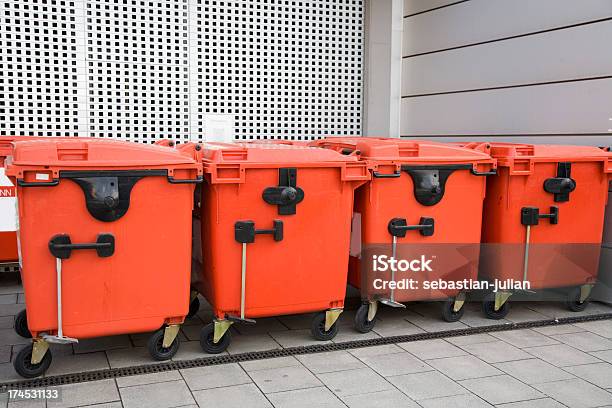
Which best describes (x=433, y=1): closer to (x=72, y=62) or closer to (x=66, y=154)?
(x=72, y=62)

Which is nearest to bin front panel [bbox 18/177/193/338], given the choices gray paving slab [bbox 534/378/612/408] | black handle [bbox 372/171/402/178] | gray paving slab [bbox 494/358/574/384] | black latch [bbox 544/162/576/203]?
black handle [bbox 372/171/402/178]

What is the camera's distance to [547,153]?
15.0 ft

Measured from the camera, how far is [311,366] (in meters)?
3.69

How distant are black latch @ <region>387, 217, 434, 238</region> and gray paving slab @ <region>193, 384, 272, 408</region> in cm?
148

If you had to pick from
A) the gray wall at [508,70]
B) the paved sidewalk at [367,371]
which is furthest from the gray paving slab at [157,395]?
the gray wall at [508,70]

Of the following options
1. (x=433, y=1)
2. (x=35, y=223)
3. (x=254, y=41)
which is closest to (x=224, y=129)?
(x=254, y=41)

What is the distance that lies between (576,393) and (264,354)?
1782mm

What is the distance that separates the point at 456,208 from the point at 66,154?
2.59m

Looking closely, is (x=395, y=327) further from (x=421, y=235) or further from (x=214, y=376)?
(x=214, y=376)

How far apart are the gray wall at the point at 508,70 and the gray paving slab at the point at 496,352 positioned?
197cm

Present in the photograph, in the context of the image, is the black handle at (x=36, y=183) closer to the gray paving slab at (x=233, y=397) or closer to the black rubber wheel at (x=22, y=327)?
the black rubber wheel at (x=22, y=327)

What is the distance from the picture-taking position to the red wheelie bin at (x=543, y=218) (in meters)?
4.54

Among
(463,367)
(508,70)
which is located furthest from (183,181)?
(508,70)

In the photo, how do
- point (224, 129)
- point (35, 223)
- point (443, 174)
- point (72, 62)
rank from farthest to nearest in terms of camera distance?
point (224, 129), point (72, 62), point (443, 174), point (35, 223)
